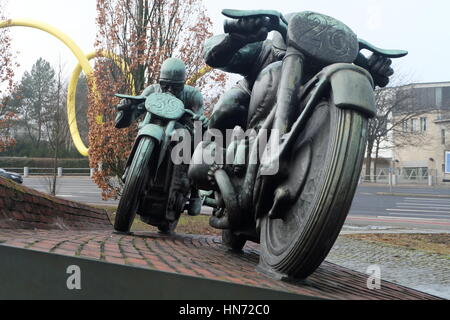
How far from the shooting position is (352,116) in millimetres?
2223

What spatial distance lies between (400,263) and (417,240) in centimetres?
333

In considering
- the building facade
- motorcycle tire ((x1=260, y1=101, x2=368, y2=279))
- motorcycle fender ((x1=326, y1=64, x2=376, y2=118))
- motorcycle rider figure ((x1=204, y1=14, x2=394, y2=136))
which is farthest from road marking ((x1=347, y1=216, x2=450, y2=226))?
the building facade

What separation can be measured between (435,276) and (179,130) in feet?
11.8

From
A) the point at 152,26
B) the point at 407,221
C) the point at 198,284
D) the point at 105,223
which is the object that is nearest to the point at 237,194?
the point at 198,284

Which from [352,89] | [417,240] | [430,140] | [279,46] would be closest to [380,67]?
[279,46]

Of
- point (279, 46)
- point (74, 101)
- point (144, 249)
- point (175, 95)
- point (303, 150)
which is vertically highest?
point (74, 101)

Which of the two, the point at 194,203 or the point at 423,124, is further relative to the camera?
the point at 423,124

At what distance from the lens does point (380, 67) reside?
3123mm

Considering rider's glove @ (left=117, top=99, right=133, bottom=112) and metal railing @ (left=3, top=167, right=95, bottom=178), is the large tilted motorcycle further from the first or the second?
metal railing @ (left=3, top=167, right=95, bottom=178)

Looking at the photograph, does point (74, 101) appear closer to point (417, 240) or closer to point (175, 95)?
point (417, 240)

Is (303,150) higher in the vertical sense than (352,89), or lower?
lower

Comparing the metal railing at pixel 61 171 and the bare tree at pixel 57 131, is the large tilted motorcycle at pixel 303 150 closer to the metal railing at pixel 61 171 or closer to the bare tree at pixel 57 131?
the bare tree at pixel 57 131

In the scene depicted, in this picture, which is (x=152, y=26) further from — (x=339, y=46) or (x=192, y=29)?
(x=339, y=46)

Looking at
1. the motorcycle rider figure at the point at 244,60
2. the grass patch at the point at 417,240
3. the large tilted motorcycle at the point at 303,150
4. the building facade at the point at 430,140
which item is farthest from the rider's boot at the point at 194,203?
the building facade at the point at 430,140
